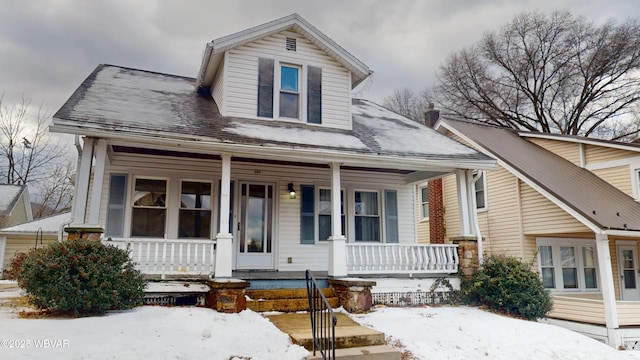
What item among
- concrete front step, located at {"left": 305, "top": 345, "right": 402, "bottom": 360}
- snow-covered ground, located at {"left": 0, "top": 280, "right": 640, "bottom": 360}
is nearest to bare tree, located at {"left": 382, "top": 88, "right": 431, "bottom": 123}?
snow-covered ground, located at {"left": 0, "top": 280, "right": 640, "bottom": 360}

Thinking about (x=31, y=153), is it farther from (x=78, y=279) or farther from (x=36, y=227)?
(x=78, y=279)

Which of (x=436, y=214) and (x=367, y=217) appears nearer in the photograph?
(x=367, y=217)

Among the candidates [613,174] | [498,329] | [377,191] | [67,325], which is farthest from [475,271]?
[67,325]

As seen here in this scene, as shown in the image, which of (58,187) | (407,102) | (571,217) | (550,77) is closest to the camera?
(571,217)

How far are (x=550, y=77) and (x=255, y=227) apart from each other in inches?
817

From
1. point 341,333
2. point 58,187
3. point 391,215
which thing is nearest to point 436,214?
point 391,215

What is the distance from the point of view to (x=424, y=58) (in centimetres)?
3114

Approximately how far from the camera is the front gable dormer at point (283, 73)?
9547 millimetres

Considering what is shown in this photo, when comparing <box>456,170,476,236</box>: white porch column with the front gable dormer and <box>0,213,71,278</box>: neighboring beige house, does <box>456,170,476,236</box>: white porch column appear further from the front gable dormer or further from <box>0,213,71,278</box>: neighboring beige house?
<box>0,213,71,278</box>: neighboring beige house

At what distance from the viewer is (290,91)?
32.9 ft

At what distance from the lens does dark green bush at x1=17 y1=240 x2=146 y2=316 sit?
19.5ft

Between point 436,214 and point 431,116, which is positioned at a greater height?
point 431,116

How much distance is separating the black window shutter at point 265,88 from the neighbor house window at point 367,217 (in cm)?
324

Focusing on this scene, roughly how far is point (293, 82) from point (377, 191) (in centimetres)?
358
